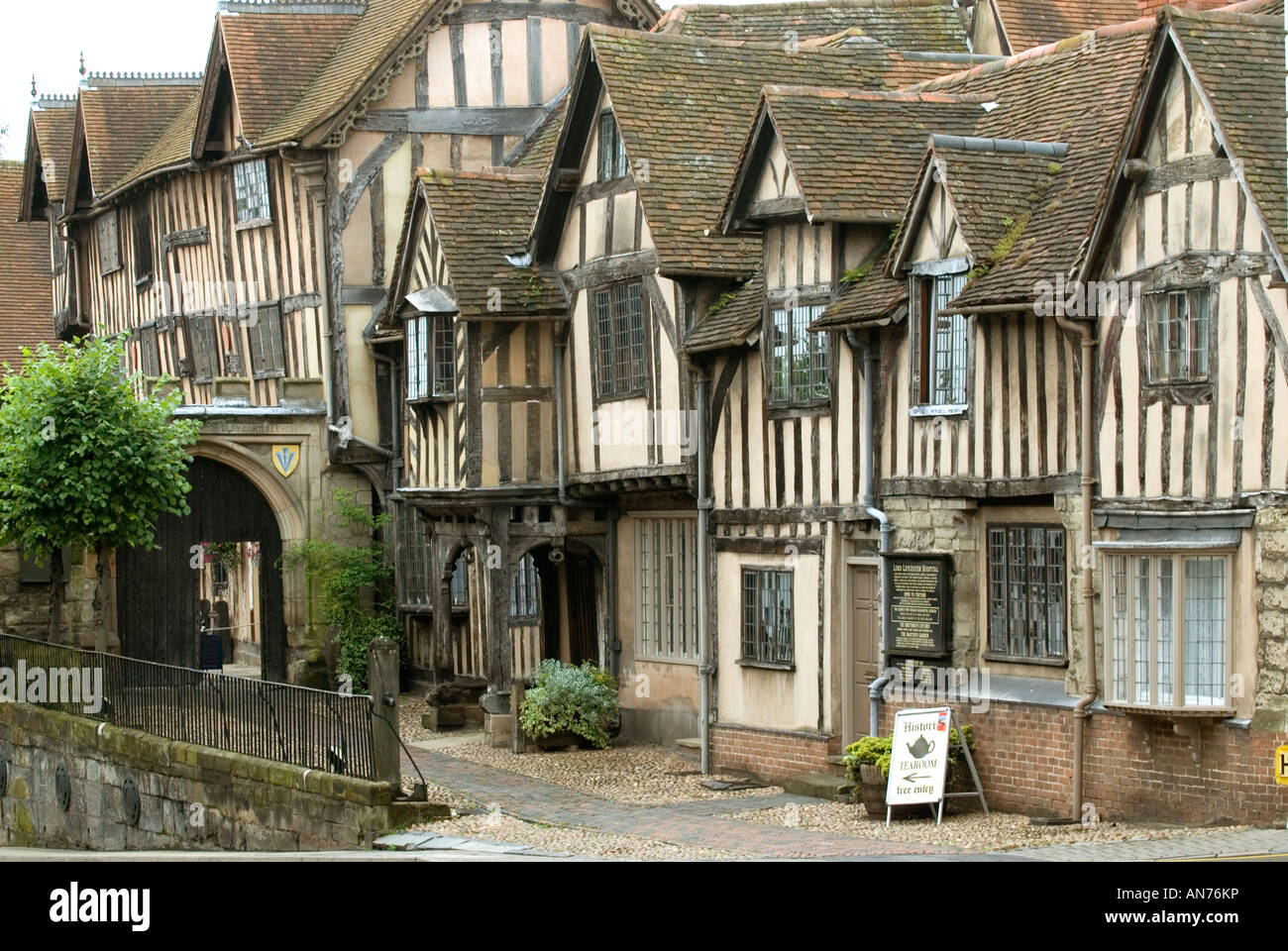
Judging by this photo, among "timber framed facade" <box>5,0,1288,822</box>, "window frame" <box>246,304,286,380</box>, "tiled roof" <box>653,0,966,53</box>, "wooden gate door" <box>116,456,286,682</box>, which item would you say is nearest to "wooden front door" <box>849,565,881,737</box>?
"timber framed facade" <box>5,0,1288,822</box>

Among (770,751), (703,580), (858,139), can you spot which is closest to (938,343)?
(858,139)

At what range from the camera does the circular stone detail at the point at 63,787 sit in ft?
82.0

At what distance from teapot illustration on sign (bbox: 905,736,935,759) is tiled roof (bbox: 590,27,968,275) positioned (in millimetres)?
6362

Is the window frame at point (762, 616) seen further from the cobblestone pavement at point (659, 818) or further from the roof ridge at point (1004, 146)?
the roof ridge at point (1004, 146)

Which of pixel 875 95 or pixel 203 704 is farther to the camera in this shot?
pixel 203 704

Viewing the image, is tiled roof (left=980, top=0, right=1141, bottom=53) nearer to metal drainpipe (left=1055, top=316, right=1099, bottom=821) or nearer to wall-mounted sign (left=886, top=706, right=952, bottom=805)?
metal drainpipe (left=1055, top=316, right=1099, bottom=821)

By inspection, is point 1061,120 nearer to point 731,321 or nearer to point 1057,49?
point 1057,49

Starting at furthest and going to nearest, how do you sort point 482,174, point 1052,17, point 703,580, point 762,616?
point 1052,17, point 482,174, point 703,580, point 762,616

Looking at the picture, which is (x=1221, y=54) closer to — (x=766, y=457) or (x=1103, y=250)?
(x=1103, y=250)

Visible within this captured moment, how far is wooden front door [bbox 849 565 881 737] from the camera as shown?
2031 centimetres

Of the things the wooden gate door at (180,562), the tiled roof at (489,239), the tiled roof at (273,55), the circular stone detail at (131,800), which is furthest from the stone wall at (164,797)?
the tiled roof at (273,55)

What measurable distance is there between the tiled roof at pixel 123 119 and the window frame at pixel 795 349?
59.0 ft

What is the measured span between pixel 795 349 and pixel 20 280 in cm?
2631

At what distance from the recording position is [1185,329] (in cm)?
1638
